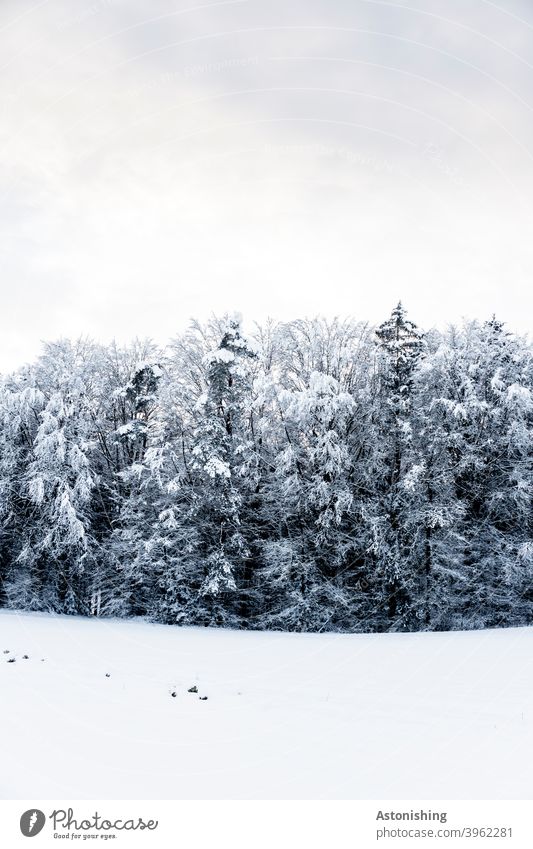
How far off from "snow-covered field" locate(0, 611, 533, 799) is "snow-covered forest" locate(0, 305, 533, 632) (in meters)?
8.00

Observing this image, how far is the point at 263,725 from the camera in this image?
664 cm

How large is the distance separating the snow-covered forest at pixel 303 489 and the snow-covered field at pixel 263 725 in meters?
8.00

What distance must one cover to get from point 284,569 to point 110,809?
666 inches

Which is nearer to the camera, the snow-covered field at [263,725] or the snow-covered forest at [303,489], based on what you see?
the snow-covered field at [263,725]

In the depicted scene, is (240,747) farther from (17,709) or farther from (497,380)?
(497,380)

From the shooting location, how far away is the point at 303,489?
21.5 meters

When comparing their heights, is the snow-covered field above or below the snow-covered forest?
below

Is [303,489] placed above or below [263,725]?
above

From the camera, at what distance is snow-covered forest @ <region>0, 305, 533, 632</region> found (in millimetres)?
20906

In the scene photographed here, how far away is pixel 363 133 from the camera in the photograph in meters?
16.6

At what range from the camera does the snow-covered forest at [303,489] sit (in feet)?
68.6

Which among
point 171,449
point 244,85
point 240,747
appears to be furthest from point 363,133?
point 240,747

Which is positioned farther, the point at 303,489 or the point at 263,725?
the point at 303,489

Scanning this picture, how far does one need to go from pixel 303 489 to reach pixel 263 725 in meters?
15.0
